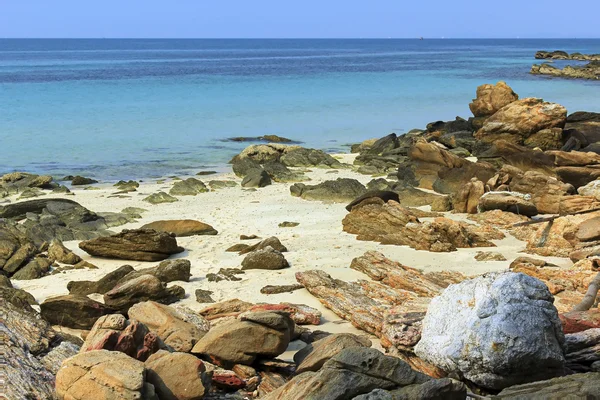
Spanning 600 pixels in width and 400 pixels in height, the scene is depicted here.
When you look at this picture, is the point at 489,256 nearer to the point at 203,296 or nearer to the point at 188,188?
the point at 203,296

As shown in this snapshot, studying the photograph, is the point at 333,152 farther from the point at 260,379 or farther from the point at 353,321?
the point at 260,379

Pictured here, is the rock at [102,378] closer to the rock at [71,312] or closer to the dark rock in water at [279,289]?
the rock at [71,312]

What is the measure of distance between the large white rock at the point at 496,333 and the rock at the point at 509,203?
25.6ft

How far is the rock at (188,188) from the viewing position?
20.1 metres

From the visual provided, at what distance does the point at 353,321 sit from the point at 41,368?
3.58 metres

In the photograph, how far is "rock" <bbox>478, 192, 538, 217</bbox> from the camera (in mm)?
14312

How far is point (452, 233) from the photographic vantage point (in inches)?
490

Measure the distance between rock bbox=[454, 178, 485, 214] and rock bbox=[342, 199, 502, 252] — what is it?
1.83 metres

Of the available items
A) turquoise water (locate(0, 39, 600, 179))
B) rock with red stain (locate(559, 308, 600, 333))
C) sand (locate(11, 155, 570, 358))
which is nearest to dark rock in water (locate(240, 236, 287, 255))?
sand (locate(11, 155, 570, 358))

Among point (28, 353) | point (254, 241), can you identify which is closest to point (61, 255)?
point (254, 241)

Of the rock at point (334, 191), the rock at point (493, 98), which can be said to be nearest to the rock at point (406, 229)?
the rock at point (334, 191)

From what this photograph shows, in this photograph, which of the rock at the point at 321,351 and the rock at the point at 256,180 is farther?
the rock at the point at 256,180

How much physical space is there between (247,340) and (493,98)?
22105mm

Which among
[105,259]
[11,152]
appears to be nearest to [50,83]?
[11,152]
